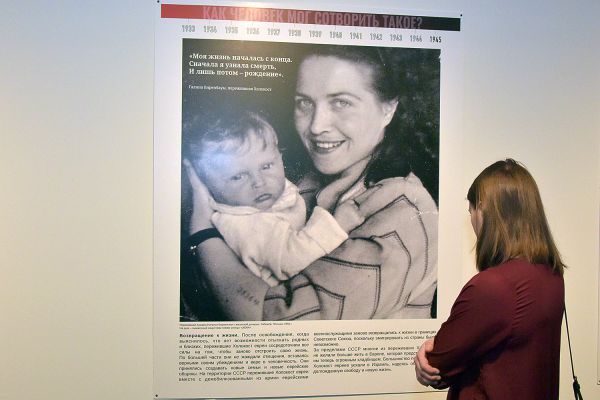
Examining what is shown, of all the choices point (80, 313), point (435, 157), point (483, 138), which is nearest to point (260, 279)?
point (80, 313)

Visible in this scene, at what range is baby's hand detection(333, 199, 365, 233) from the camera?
1.77 metres

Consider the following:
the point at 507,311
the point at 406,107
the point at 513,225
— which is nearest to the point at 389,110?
the point at 406,107

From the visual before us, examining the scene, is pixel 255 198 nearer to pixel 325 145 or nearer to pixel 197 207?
pixel 197 207

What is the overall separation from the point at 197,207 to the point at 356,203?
550 millimetres

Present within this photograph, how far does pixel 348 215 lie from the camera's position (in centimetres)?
177

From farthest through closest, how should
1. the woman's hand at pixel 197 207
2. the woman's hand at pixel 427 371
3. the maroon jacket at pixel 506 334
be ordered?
the woman's hand at pixel 197 207 → the woman's hand at pixel 427 371 → the maroon jacket at pixel 506 334

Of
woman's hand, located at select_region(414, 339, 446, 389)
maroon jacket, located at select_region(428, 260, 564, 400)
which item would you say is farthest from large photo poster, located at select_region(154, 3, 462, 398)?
maroon jacket, located at select_region(428, 260, 564, 400)

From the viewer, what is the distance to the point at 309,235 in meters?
1.76

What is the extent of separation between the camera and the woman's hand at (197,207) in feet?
5.64

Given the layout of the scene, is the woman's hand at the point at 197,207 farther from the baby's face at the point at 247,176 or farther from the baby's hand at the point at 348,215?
the baby's hand at the point at 348,215

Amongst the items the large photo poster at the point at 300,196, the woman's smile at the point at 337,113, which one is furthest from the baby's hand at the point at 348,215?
the woman's smile at the point at 337,113

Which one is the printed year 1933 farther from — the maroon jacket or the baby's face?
the maroon jacket

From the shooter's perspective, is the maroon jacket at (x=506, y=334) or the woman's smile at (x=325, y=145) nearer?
the maroon jacket at (x=506, y=334)

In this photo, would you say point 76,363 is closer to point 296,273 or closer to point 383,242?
point 296,273
